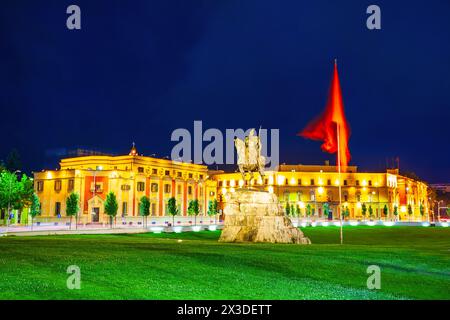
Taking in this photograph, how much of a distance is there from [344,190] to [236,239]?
4143 inches

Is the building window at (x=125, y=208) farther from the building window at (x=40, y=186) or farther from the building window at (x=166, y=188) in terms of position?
the building window at (x=40, y=186)

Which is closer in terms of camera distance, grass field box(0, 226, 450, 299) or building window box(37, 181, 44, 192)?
grass field box(0, 226, 450, 299)

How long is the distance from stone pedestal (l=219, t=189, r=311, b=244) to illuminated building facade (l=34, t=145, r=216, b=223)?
50.0 m

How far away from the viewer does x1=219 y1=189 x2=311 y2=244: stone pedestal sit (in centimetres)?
2959

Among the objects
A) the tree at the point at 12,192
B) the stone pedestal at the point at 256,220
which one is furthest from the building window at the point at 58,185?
the stone pedestal at the point at 256,220

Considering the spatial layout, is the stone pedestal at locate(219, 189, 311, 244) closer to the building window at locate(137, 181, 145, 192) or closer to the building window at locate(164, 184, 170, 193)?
the building window at locate(137, 181, 145, 192)

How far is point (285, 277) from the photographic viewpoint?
13586 mm

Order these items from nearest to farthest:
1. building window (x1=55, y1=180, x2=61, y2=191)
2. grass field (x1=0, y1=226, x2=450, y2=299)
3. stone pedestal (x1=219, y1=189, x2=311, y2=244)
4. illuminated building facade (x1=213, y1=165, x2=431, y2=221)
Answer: grass field (x1=0, y1=226, x2=450, y2=299) → stone pedestal (x1=219, y1=189, x2=311, y2=244) → building window (x1=55, y1=180, x2=61, y2=191) → illuminated building facade (x1=213, y1=165, x2=431, y2=221)

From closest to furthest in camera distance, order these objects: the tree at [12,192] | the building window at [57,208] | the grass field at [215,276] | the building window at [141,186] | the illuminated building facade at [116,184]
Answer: the grass field at [215,276] < the tree at [12,192] < the illuminated building facade at [116,184] < the building window at [57,208] < the building window at [141,186]

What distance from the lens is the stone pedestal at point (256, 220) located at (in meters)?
29.6

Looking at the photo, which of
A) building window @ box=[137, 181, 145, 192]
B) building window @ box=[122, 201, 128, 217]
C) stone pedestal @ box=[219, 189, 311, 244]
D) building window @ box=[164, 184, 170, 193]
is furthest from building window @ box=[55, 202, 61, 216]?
stone pedestal @ box=[219, 189, 311, 244]

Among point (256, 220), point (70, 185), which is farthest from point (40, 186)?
point (256, 220)

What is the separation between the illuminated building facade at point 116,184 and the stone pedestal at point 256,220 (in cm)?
4997

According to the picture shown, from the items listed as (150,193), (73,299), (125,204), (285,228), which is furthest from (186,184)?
(73,299)
